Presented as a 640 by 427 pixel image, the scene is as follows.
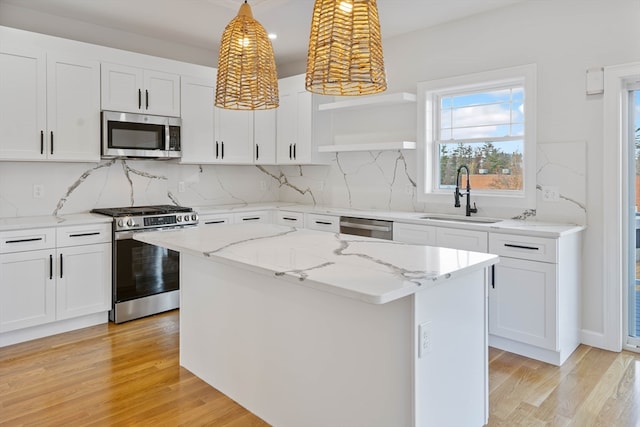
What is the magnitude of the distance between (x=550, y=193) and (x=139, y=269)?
3.43 meters

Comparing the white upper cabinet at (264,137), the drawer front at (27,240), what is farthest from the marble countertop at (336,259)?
the white upper cabinet at (264,137)

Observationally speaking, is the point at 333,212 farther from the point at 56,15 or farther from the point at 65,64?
the point at 56,15

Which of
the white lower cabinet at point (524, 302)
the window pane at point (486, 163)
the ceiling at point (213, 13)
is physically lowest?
the white lower cabinet at point (524, 302)

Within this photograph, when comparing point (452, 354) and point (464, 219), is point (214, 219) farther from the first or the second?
point (452, 354)

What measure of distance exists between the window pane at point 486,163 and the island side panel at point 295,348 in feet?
8.14

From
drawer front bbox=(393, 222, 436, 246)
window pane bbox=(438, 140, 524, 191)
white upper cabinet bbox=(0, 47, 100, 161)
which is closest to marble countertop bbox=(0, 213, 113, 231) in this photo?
white upper cabinet bbox=(0, 47, 100, 161)

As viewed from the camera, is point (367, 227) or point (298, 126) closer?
point (367, 227)

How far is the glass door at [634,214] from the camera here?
10.6 feet

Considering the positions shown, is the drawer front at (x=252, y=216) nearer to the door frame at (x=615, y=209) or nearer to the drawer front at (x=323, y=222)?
→ the drawer front at (x=323, y=222)

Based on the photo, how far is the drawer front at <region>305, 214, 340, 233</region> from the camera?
174 inches

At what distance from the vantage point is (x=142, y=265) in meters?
3.99

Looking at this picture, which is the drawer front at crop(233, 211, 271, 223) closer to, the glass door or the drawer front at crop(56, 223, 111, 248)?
the drawer front at crop(56, 223, 111, 248)

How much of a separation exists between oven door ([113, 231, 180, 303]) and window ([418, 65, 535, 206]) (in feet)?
8.07

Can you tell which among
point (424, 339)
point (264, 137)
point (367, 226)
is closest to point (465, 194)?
point (367, 226)
